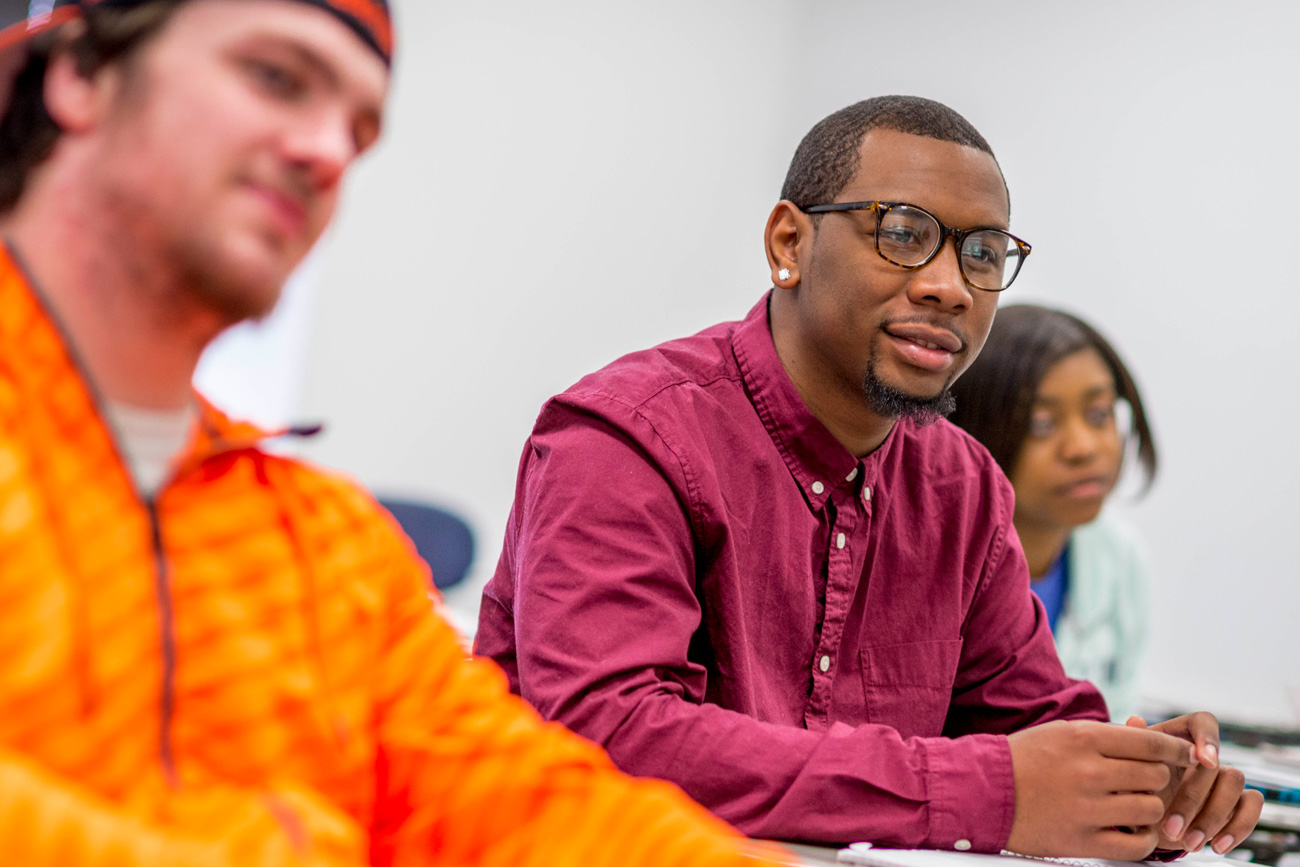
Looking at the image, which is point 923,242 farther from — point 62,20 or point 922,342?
point 62,20

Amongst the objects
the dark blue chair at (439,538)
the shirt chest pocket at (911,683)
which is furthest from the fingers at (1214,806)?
the dark blue chair at (439,538)

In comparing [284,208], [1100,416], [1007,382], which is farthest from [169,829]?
[1100,416]

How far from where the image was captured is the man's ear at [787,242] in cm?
131

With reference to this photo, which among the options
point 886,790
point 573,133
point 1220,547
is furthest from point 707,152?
point 886,790

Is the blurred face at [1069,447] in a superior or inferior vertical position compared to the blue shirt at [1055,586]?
superior

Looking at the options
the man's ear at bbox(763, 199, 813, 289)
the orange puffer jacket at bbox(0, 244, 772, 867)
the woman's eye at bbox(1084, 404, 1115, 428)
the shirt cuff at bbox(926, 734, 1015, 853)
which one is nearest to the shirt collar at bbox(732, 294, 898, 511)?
the man's ear at bbox(763, 199, 813, 289)

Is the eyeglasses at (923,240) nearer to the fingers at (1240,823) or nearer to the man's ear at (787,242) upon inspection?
the man's ear at (787,242)

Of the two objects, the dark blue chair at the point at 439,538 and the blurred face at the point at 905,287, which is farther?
the dark blue chair at the point at 439,538

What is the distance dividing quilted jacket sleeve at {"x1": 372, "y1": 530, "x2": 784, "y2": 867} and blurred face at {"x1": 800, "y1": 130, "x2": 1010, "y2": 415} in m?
0.67

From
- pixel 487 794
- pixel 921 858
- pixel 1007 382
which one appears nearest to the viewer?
pixel 487 794

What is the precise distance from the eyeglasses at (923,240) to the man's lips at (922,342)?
2.4 inches

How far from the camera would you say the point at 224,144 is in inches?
20.1

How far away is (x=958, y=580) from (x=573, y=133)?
2451mm

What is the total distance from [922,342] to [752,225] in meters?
3.00
